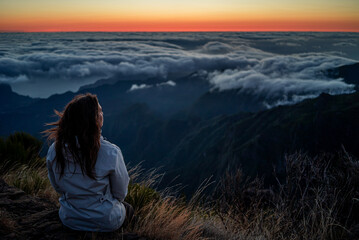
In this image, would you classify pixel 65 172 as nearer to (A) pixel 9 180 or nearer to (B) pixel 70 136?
(B) pixel 70 136

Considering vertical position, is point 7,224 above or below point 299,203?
above

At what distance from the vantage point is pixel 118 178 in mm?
2678

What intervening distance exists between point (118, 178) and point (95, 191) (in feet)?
0.85

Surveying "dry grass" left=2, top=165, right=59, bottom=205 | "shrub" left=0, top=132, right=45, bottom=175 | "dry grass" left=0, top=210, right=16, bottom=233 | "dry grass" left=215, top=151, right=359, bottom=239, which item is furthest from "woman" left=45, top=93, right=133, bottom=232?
"shrub" left=0, top=132, right=45, bottom=175

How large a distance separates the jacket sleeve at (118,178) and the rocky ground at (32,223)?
436 mm

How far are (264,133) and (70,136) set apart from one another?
137 meters

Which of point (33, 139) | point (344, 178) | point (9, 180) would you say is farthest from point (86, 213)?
point (33, 139)

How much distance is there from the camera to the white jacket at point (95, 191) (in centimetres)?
262

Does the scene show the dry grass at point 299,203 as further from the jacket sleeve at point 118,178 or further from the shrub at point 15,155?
the shrub at point 15,155

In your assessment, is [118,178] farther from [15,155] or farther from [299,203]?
[15,155]

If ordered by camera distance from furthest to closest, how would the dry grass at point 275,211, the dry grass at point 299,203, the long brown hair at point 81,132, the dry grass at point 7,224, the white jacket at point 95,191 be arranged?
the dry grass at point 299,203 < the dry grass at point 275,211 < the dry grass at point 7,224 < the white jacket at point 95,191 < the long brown hair at point 81,132

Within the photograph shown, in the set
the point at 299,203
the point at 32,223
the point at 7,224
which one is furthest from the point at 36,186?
the point at 299,203

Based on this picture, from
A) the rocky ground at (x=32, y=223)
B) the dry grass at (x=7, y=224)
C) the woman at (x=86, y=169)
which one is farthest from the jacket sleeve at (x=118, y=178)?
the dry grass at (x=7, y=224)

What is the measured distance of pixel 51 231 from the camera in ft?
9.40
